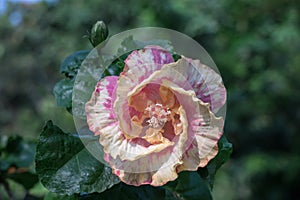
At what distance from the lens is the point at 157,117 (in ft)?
2.04

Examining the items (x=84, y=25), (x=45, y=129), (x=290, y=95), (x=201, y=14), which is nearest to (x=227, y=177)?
(x=290, y=95)

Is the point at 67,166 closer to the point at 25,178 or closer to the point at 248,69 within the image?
the point at 25,178

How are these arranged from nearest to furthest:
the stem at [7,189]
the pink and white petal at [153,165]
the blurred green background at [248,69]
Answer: the pink and white petal at [153,165] → the stem at [7,189] → the blurred green background at [248,69]

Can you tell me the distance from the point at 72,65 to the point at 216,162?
292mm

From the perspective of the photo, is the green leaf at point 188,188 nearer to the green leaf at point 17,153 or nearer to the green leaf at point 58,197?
the green leaf at point 58,197

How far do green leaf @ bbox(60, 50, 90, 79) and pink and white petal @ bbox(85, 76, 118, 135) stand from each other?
0.55 feet

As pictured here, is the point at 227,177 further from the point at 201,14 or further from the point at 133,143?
the point at 133,143

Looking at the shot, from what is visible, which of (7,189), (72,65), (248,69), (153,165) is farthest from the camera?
(248,69)

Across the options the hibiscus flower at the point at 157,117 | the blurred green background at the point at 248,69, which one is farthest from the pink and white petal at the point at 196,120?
the blurred green background at the point at 248,69

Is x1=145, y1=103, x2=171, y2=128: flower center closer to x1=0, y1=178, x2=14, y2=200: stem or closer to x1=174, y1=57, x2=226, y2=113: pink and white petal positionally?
x1=174, y1=57, x2=226, y2=113: pink and white petal

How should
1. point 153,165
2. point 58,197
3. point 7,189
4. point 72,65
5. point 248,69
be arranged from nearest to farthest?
point 153,165 → point 58,197 → point 72,65 → point 7,189 → point 248,69

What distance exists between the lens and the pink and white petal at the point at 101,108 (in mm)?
603

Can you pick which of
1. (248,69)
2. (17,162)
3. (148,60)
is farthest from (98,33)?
(248,69)

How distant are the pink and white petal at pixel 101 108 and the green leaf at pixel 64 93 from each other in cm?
13
